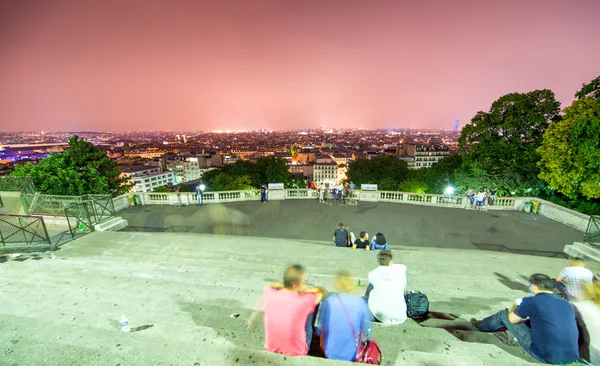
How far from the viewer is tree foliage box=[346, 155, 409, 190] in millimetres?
52031

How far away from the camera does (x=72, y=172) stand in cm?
1975

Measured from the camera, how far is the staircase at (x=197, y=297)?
3.19 metres

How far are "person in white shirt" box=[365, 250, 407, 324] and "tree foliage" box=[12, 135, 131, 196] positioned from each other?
66.3 feet

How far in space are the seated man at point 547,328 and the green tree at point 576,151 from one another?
15.5 meters

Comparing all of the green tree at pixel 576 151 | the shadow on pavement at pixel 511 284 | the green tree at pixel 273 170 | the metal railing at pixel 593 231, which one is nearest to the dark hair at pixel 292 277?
the shadow on pavement at pixel 511 284

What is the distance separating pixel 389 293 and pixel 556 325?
1922 mm

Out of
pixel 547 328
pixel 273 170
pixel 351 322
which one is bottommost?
pixel 273 170

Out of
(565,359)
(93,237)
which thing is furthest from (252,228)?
(565,359)

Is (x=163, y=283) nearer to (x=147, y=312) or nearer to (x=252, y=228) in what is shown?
(x=147, y=312)

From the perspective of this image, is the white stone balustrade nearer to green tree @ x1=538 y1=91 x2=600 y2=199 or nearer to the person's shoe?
green tree @ x1=538 y1=91 x2=600 y2=199

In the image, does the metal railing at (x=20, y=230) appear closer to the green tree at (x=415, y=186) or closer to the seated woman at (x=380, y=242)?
the seated woman at (x=380, y=242)

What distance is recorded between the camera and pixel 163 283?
5.55 metres

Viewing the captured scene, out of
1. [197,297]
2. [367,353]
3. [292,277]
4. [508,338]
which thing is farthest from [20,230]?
[508,338]

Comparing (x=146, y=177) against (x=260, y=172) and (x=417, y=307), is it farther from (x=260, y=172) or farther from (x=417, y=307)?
(x=417, y=307)
